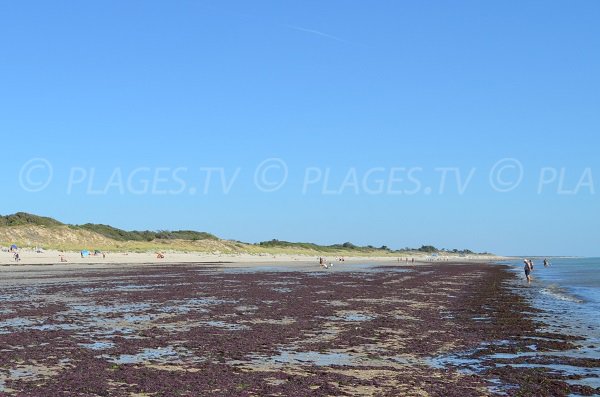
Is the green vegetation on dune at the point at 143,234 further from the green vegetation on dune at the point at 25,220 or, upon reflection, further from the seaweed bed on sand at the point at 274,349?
the seaweed bed on sand at the point at 274,349

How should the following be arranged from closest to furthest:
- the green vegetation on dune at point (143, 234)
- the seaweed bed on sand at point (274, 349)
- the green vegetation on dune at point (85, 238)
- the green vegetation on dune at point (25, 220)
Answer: the seaweed bed on sand at point (274, 349) → the green vegetation on dune at point (85, 238) → the green vegetation on dune at point (25, 220) → the green vegetation on dune at point (143, 234)

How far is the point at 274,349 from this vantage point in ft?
47.0

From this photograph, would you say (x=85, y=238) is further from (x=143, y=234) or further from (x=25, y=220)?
(x=143, y=234)

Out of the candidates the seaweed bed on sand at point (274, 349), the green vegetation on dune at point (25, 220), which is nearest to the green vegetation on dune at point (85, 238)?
the green vegetation on dune at point (25, 220)

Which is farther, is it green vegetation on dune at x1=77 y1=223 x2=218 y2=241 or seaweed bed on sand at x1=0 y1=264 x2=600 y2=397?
green vegetation on dune at x1=77 y1=223 x2=218 y2=241

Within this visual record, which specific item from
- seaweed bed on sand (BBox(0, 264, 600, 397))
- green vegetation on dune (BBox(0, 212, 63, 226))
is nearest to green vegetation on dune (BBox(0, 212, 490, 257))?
green vegetation on dune (BBox(0, 212, 63, 226))

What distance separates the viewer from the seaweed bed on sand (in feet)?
34.2

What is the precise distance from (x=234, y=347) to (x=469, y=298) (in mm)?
19106

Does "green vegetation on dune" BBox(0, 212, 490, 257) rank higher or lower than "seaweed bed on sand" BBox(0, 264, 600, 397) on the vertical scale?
higher

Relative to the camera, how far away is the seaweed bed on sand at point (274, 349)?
34.2 ft

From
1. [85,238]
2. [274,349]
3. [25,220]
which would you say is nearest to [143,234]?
[85,238]

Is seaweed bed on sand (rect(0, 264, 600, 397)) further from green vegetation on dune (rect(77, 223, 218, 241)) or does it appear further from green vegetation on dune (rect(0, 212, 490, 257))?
green vegetation on dune (rect(77, 223, 218, 241))

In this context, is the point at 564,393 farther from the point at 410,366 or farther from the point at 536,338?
the point at 536,338

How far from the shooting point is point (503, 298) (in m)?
30.3
